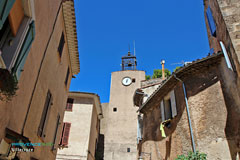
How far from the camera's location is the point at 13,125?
193 inches

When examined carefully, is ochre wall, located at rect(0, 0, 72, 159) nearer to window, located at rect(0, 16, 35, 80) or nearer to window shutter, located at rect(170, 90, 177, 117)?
window, located at rect(0, 16, 35, 80)

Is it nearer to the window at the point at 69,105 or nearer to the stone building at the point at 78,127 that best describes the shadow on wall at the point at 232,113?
the stone building at the point at 78,127

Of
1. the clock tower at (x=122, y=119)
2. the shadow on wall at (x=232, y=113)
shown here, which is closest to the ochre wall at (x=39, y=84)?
the shadow on wall at (x=232, y=113)

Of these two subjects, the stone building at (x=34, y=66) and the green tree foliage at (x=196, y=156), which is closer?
the stone building at (x=34, y=66)

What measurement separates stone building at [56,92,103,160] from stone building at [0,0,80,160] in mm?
5842

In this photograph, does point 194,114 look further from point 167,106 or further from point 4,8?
point 4,8

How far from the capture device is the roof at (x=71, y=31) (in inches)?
A: 327

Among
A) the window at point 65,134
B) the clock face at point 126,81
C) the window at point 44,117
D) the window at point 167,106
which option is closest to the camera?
the window at point 44,117

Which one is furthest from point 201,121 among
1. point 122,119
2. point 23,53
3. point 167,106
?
point 122,119

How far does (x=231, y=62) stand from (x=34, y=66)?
626 centimetres

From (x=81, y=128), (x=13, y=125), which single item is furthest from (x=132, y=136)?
(x=13, y=125)

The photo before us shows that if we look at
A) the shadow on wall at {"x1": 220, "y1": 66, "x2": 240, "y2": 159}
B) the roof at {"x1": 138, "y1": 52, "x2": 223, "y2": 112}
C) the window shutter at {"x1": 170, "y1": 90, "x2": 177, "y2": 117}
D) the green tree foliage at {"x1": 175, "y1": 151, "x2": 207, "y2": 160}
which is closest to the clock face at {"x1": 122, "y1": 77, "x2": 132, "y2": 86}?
the roof at {"x1": 138, "y1": 52, "x2": 223, "y2": 112}

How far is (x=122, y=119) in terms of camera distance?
23.5 meters

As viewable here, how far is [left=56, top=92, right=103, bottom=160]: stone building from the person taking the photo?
50.0ft
